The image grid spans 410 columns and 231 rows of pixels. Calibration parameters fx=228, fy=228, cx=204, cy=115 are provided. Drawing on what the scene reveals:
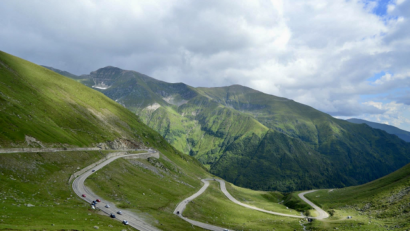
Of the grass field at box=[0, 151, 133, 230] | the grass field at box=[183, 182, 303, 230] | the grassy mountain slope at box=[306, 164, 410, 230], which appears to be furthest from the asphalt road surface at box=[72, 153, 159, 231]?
the grassy mountain slope at box=[306, 164, 410, 230]

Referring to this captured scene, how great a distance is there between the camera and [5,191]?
58969mm

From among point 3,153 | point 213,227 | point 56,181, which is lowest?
point 213,227

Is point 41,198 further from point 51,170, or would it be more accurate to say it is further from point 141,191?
point 141,191

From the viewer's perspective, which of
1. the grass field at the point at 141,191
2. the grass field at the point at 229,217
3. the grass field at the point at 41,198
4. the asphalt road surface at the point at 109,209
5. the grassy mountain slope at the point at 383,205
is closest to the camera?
the grass field at the point at 41,198

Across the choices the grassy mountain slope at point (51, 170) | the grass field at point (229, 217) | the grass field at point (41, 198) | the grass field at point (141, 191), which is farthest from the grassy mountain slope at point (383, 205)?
the grass field at point (41, 198)

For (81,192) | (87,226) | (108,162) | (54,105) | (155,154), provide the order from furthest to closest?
1. (155,154)
2. (54,105)
3. (108,162)
4. (81,192)
5. (87,226)

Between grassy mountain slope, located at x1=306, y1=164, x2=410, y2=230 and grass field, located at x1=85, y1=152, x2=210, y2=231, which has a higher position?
grassy mountain slope, located at x1=306, y1=164, x2=410, y2=230

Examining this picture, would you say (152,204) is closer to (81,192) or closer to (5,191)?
(81,192)

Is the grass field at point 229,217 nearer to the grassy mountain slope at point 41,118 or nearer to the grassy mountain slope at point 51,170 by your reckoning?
the grassy mountain slope at point 51,170

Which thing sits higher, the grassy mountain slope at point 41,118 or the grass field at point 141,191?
the grassy mountain slope at point 41,118

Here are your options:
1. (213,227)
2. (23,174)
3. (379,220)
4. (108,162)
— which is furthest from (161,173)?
(379,220)

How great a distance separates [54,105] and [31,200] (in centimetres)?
13344

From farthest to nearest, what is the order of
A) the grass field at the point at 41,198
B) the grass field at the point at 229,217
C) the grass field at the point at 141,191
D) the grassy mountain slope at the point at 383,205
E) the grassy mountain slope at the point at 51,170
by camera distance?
the grass field at the point at 229,217, the grassy mountain slope at the point at 383,205, the grass field at the point at 141,191, the grassy mountain slope at the point at 51,170, the grass field at the point at 41,198

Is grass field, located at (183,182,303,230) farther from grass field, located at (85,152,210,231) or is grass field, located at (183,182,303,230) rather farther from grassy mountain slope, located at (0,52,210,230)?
grassy mountain slope, located at (0,52,210,230)
